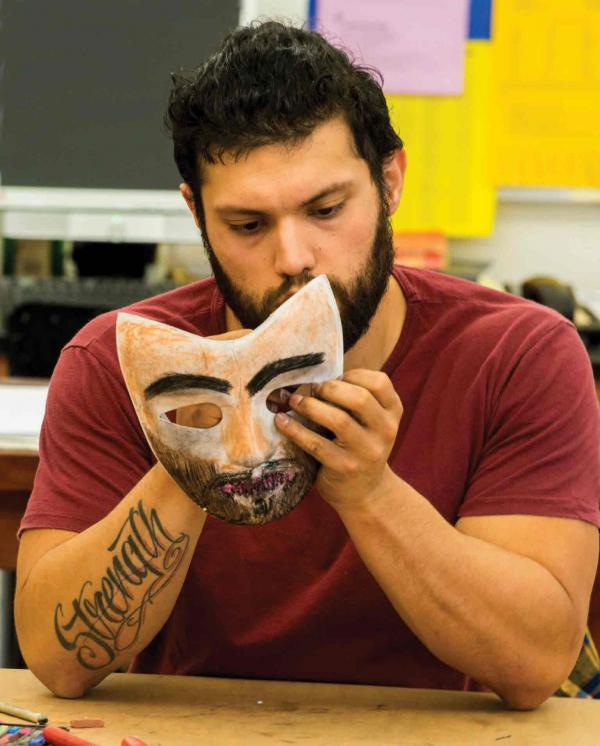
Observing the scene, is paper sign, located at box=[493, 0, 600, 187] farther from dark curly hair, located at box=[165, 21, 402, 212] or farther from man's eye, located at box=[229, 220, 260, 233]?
man's eye, located at box=[229, 220, 260, 233]

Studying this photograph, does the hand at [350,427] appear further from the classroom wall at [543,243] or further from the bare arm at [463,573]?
the classroom wall at [543,243]

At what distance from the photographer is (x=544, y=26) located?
274cm

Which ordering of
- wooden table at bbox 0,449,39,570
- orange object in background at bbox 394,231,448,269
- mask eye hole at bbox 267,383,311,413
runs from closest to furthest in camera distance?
mask eye hole at bbox 267,383,311,413 < wooden table at bbox 0,449,39,570 < orange object in background at bbox 394,231,448,269

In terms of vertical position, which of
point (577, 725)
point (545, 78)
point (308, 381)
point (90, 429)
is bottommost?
point (577, 725)

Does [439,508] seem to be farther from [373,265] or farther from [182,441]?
[182,441]

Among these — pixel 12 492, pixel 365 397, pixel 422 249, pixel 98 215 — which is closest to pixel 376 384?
pixel 365 397

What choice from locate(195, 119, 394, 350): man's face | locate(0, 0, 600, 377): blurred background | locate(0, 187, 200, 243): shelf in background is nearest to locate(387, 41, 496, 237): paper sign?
locate(0, 0, 600, 377): blurred background

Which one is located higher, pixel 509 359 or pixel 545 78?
pixel 545 78

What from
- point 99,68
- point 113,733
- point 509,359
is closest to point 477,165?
point 99,68

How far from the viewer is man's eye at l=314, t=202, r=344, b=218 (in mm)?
1150

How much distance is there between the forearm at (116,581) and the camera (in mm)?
1087

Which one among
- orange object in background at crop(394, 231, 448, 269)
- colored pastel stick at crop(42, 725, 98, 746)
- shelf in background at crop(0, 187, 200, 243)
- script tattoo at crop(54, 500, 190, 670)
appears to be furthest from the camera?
orange object in background at crop(394, 231, 448, 269)

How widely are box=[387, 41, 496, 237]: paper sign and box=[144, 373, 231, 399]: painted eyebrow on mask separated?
6.08 ft

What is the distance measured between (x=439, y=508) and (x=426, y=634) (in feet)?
0.57
